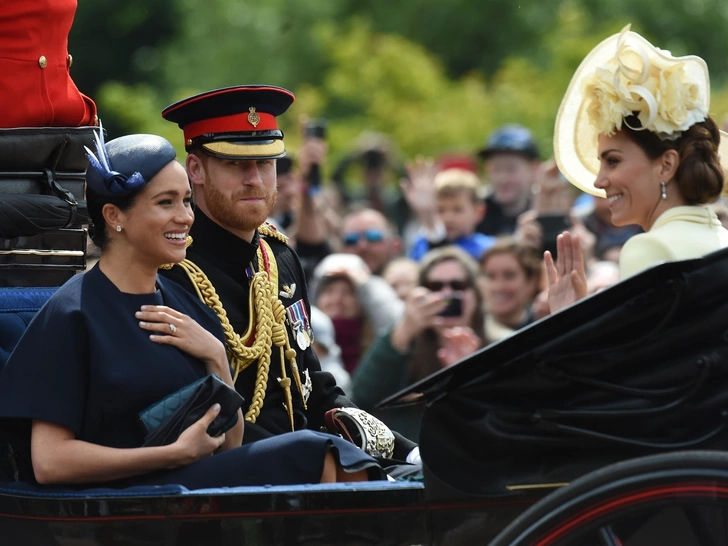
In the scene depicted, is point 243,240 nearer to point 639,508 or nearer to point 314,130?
point 639,508

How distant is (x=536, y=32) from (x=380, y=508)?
1875 cm

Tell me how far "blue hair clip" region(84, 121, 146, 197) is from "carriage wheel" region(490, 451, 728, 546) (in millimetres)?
1321

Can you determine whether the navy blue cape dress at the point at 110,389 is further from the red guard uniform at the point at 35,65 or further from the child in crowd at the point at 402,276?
the child in crowd at the point at 402,276

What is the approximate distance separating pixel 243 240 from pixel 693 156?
1.36 metres

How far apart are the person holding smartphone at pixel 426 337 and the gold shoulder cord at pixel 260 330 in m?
2.08

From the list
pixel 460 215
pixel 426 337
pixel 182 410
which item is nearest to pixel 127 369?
pixel 182 410

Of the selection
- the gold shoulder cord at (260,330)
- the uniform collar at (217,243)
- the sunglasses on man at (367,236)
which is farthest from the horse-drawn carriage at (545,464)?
the sunglasses on man at (367,236)

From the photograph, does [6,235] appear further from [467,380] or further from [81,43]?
[81,43]

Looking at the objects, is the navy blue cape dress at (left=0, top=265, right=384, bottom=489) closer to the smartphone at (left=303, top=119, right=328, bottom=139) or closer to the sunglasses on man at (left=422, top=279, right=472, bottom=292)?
the sunglasses on man at (left=422, top=279, right=472, bottom=292)

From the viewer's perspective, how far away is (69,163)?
3.97m

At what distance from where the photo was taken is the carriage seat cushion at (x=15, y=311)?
3.77 meters

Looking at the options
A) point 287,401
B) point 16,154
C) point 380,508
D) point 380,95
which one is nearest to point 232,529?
point 380,508

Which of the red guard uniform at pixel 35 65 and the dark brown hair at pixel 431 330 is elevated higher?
the red guard uniform at pixel 35 65

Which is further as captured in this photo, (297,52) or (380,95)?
(297,52)
